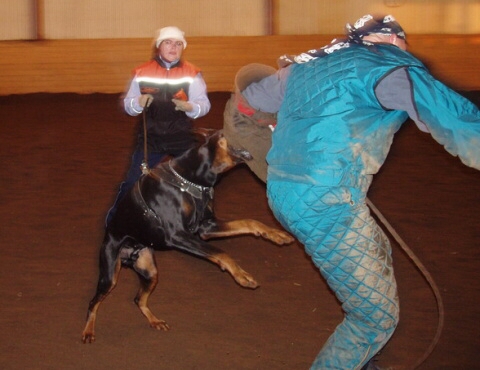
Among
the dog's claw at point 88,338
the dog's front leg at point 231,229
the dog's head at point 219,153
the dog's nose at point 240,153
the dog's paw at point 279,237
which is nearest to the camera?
the dog's nose at point 240,153

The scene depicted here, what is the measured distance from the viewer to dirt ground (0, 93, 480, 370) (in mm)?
4680

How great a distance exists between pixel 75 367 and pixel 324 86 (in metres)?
2.58

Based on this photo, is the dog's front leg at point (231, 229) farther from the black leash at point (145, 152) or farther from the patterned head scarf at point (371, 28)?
the patterned head scarf at point (371, 28)

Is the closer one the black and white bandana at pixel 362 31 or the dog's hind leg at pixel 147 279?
the black and white bandana at pixel 362 31

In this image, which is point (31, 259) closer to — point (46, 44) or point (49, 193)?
point (49, 193)

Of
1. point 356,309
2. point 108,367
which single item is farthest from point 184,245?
point 356,309

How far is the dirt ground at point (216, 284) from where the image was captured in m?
4.68

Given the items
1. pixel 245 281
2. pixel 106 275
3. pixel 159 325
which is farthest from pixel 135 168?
pixel 245 281

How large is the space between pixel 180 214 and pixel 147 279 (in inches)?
27.1

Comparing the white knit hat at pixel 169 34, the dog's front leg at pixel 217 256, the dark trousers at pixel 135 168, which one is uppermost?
the white knit hat at pixel 169 34

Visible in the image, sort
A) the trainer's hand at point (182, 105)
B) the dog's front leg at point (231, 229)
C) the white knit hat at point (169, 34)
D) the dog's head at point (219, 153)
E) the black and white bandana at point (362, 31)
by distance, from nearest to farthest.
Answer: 1. the black and white bandana at point (362, 31)
2. the dog's head at point (219, 153)
3. the dog's front leg at point (231, 229)
4. the trainer's hand at point (182, 105)
5. the white knit hat at point (169, 34)

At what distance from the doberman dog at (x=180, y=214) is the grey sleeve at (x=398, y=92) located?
1.62 metres

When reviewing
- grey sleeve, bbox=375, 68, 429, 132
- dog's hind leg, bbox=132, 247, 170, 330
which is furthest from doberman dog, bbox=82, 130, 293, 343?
grey sleeve, bbox=375, 68, 429, 132

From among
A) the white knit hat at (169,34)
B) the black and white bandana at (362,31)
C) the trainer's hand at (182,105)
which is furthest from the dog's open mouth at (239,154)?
the black and white bandana at (362,31)
